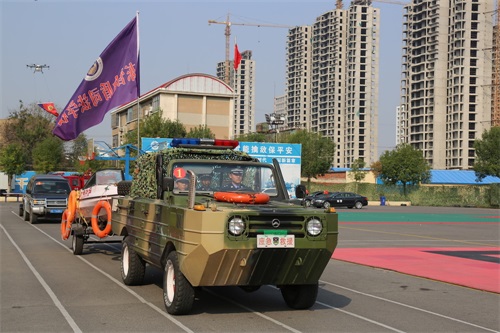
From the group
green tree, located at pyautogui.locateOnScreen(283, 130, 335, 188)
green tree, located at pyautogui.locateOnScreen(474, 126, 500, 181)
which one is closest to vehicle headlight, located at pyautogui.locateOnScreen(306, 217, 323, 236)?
green tree, located at pyautogui.locateOnScreen(474, 126, 500, 181)

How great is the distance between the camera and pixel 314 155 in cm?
9250

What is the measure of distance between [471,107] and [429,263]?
5645 inches

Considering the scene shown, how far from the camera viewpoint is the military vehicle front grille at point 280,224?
27.1 ft

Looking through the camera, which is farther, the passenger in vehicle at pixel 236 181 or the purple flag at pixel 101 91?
the purple flag at pixel 101 91

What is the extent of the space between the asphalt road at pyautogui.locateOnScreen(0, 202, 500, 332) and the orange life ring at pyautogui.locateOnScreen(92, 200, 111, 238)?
28.9 inches

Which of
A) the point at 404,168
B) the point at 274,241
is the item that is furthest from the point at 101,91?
the point at 404,168

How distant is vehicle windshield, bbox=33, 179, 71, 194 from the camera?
2827 cm

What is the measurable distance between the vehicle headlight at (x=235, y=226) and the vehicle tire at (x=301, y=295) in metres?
1.70

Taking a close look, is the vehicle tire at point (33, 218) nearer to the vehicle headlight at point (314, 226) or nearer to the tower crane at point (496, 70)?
the vehicle headlight at point (314, 226)

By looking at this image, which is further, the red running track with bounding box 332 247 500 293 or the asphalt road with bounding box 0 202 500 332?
the red running track with bounding box 332 247 500 293

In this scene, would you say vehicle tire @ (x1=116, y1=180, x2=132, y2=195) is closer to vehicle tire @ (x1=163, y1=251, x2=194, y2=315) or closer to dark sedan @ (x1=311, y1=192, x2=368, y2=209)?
vehicle tire @ (x1=163, y1=251, x2=194, y2=315)

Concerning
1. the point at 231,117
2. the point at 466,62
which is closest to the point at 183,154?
the point at 231,117

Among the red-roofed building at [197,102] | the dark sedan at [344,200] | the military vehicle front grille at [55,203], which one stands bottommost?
the dark sedan at [344,200]

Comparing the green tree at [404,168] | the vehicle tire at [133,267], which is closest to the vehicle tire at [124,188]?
the vehicle tire at [133,267]
